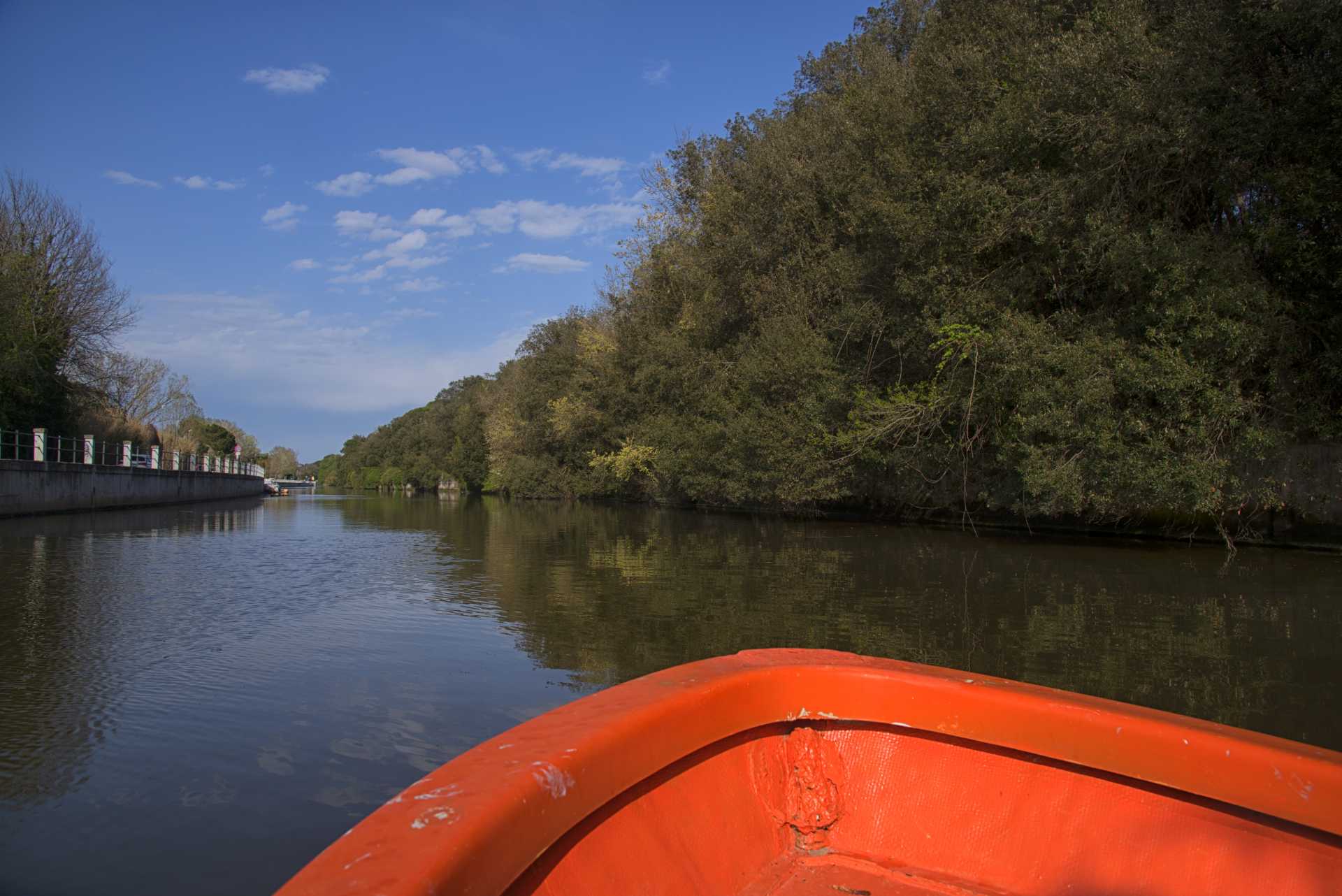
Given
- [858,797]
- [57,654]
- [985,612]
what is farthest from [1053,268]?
[57,654]

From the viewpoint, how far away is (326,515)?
111 feet

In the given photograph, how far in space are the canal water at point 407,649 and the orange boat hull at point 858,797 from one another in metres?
1.85

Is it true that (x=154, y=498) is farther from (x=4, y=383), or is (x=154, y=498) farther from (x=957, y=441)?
(x=957, y=441)

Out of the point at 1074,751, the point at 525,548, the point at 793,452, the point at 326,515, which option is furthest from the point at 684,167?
the point at 1074,751

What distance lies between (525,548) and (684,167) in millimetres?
24266

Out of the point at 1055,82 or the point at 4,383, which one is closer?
the point at 1055,82

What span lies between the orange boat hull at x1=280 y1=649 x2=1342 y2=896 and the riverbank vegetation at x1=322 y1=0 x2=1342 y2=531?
13.4 m

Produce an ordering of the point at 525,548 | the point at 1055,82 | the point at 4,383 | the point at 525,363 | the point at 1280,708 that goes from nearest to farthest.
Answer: the point at 1280,708 → the point at 1055,82 → the point at 525,548 → the point at 4,383 → the point at 525,363

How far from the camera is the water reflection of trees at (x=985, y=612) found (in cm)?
614

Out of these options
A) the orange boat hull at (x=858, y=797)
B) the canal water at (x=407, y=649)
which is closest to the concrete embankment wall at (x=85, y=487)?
the canal water at (x=407, y=649)

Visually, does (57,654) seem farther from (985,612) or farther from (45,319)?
(45,319)

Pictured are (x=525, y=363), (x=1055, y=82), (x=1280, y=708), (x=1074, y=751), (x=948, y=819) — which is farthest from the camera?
(x=525, y=363)

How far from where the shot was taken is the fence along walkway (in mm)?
25141

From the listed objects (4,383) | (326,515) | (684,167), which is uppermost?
(684,167)
